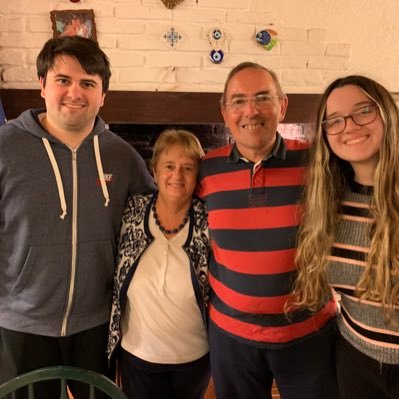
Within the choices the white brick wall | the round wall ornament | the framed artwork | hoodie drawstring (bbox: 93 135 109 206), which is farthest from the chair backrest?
the round wall ornament

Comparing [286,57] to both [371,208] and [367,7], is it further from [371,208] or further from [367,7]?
[371,208]

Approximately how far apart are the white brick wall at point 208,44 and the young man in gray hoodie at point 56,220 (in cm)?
65

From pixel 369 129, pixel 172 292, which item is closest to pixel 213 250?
pixel 172 292

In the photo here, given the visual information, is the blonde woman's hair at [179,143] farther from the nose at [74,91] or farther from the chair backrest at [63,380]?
the chair backrest at [63,380]

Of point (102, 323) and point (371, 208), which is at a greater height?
point (371, 208)

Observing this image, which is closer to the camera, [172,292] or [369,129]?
[369,129]

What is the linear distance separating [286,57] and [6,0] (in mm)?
1437

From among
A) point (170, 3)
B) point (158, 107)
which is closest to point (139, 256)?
point (158, 107)

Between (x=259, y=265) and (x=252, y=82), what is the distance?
2.12 ft

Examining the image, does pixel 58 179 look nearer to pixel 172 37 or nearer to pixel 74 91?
pixel 74 91

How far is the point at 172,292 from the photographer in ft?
4.55

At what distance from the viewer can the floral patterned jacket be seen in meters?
1.41

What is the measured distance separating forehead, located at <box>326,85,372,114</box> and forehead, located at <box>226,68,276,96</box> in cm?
32

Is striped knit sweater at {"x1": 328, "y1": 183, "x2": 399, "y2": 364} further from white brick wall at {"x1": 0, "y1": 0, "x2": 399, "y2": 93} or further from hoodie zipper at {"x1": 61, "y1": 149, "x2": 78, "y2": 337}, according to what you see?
white brick wall at {"x1": 0, "y1": 0, "x2": 399, "y2": 93}
